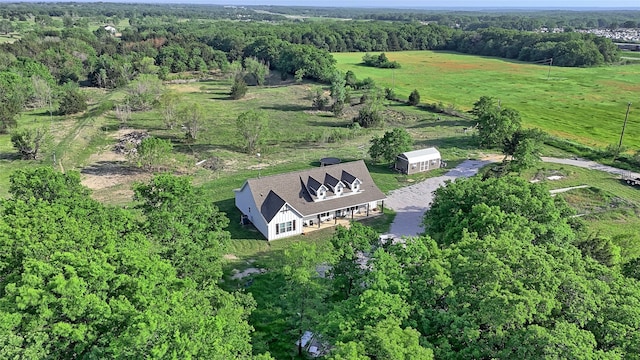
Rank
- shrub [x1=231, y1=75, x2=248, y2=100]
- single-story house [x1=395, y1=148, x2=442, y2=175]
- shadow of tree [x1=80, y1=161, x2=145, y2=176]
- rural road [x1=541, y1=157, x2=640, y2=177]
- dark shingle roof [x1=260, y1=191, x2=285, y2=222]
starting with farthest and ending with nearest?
shrub [x1=231, y1=75, x2=248, y2=100]
rural road [x1=541, y1=157, x2=640, y2=177]
single-story house [x1=395, y1=148, x2=442, y2=175]
shadow of tree [x1=80, y1=161, x2=145, y2=176]
dark shingle roof [x1=260, y1=191, x2=285, y2=222]

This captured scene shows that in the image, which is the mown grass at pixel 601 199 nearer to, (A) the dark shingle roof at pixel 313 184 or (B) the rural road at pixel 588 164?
(B) the rural road at pixel 588 164

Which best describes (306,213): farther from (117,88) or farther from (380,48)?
(380,48)

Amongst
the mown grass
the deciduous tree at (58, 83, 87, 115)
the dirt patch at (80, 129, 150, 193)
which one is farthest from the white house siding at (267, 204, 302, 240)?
the deciduous tree at (58, 83, 87, 115)

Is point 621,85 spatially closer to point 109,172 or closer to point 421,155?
point 421,155

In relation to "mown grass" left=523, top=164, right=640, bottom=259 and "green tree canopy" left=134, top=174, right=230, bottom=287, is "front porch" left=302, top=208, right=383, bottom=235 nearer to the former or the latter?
"green tree canopy" left=134, top=174, right=230, bottom=287

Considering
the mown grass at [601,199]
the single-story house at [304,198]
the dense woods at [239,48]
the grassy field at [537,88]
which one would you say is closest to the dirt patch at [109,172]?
the single-story house at [304,198]

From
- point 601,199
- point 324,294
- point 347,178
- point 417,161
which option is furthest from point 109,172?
point 601,199
